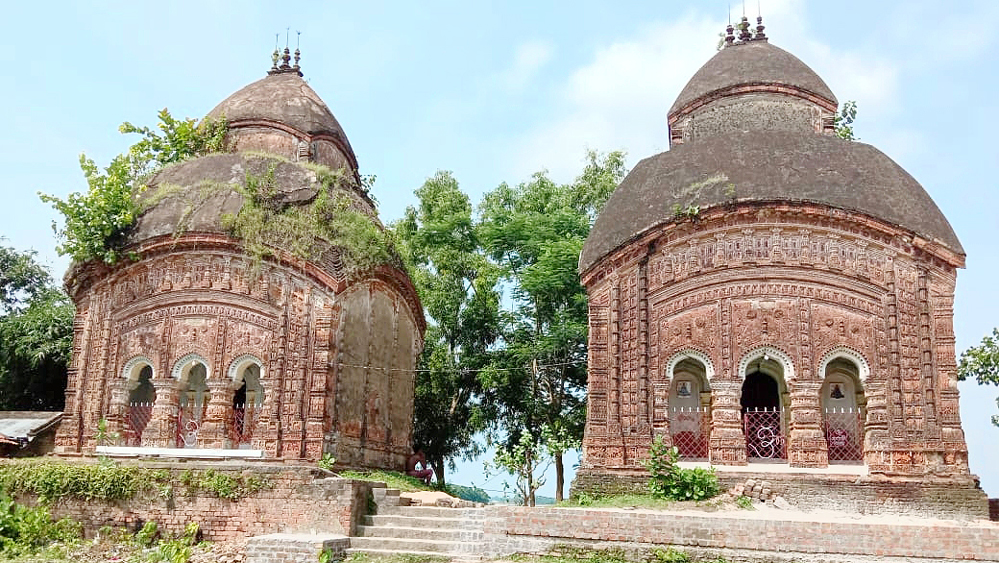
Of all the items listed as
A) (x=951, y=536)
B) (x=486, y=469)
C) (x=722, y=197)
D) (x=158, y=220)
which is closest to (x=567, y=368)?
(x=486, y=469)

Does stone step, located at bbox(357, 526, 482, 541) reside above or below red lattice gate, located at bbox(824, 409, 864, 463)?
below

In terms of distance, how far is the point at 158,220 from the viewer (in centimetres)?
1326

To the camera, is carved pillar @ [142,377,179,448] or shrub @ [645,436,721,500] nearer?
shrub @ [645,436,721,500]

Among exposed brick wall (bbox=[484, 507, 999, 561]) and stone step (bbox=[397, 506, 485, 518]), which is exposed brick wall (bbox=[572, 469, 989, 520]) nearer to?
exposed brick wall (bbox=[484, 507, 999, 561])

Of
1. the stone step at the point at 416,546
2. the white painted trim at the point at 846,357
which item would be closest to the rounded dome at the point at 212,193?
the stone step at the point at 416,546

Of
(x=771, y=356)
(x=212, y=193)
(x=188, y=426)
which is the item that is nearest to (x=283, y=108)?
(x=212, y=193)

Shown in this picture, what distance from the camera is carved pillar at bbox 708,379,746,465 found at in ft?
37.5

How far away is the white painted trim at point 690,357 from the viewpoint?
1181cm

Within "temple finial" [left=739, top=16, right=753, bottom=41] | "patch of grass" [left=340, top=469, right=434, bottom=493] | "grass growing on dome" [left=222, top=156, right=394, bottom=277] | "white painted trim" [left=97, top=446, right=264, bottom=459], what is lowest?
"patch of grass" [left=340, top=469, right=434, bottom=493]

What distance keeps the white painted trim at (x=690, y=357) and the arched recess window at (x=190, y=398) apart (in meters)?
6.63

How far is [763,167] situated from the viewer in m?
12.3

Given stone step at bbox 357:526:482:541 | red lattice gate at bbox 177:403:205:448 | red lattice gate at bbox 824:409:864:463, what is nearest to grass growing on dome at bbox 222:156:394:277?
red lattice gate at bbox 177:403:205:448

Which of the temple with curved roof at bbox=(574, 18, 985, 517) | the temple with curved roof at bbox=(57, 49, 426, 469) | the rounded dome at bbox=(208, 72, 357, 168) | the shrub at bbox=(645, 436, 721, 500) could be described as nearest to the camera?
the shrub at bbox=(645, 436, 721, 500)

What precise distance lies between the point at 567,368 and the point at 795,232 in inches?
281
